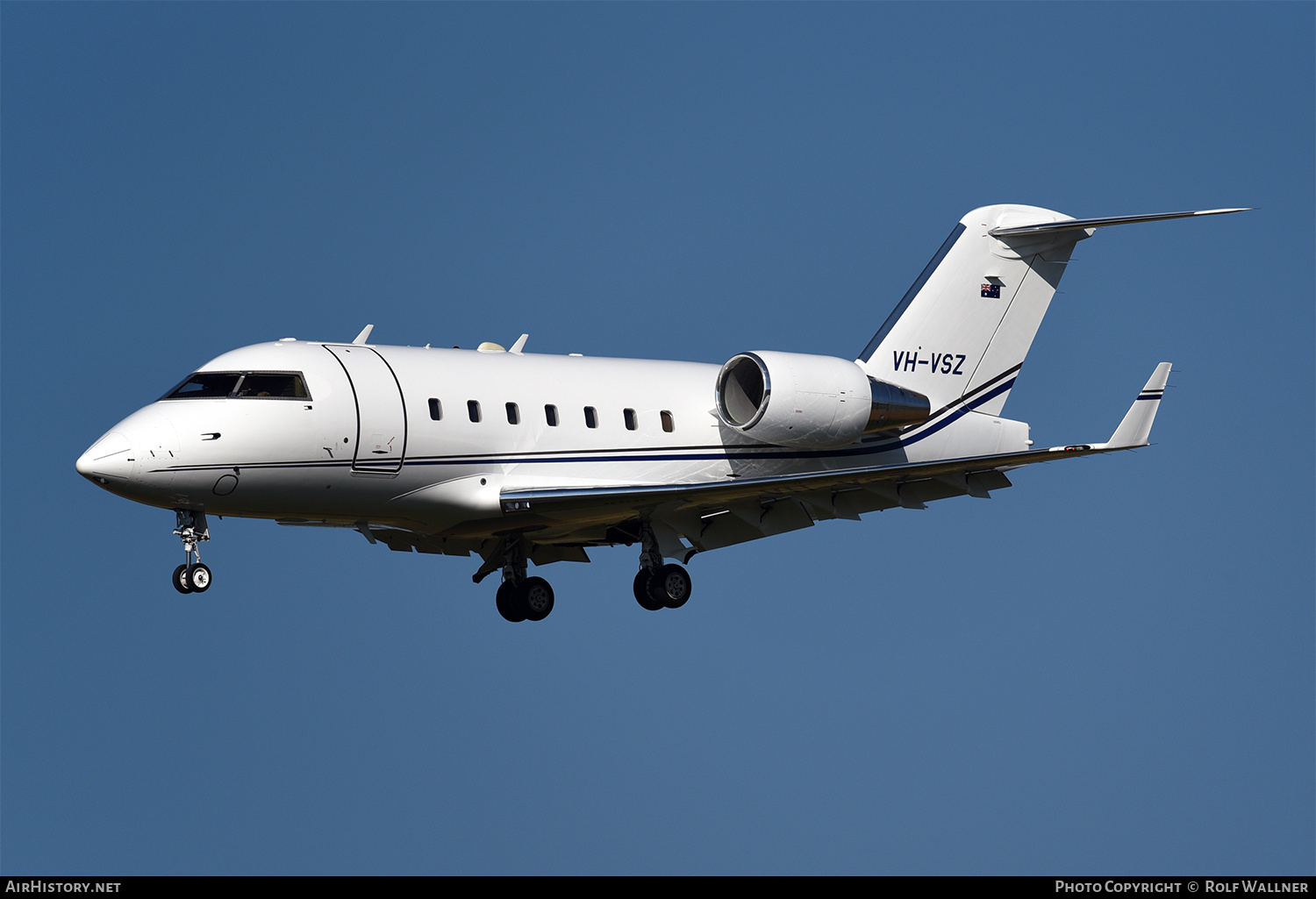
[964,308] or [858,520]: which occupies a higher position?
[964,308]

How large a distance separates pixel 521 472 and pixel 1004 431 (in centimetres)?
909

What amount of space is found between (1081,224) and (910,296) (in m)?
3.08

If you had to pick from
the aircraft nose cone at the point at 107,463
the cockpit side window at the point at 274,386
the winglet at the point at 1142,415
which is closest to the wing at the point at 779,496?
the winglet at the point at 1142,415

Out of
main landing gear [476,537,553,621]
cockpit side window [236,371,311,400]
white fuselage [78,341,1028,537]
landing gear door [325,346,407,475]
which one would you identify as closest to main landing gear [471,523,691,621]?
main landing gear [476,537,553,621]

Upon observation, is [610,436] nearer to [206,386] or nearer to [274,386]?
[274,386]

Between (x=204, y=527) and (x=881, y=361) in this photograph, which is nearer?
(x=204, y=527)

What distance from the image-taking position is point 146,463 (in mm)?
21250

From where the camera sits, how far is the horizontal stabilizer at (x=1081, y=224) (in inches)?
1005

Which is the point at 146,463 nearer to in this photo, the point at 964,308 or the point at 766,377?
the point at 766,377

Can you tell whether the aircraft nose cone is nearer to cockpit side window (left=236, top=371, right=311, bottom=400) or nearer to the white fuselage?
the white fuselage

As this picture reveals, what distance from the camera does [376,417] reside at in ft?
74.6

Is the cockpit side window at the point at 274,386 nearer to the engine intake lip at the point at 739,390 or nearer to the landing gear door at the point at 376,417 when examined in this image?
the landing gear door at the point at 376,417
